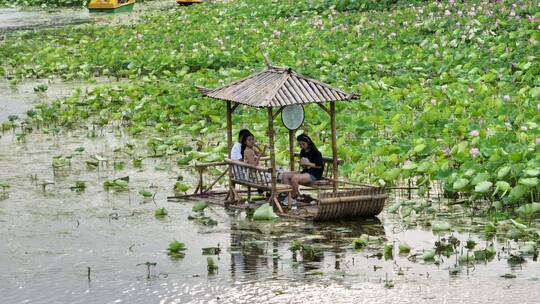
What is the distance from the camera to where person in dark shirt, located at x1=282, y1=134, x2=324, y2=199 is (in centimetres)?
1441

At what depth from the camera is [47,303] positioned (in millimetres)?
11008

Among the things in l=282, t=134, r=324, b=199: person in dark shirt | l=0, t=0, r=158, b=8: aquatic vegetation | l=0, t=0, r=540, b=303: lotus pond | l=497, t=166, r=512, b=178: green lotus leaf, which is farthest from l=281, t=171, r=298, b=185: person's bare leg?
l=0, t=0, r=158, b=8: aquatic vegetation

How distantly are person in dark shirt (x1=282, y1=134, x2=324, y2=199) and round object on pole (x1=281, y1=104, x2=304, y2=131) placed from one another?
183 millimetres

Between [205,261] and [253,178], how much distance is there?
2.39m

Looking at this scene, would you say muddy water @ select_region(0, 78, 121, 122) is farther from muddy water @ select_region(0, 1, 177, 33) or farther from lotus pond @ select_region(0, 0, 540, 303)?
muddy water @ select_region(0, 1, 177, 33)

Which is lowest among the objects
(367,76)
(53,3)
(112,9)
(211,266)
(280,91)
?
(211,266)

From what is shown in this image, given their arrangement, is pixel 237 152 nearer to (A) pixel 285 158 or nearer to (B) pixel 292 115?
(B) pixel 292 115

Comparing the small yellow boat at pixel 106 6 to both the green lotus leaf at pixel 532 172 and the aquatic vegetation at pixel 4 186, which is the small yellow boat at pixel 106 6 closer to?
the aquatic vegetation at pixel 4 186

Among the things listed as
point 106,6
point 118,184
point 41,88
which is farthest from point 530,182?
point 106,6

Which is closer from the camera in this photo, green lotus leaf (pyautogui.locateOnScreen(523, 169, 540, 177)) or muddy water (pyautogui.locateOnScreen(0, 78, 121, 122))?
green lotus leaf (pyautogui.locateOnScreen(523, 169, 540, 177))

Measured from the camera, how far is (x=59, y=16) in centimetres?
4303

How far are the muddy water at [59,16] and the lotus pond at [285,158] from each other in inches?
386

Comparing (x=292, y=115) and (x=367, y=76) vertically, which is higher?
(x=367, y=76)

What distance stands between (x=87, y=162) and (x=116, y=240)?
172 inches
